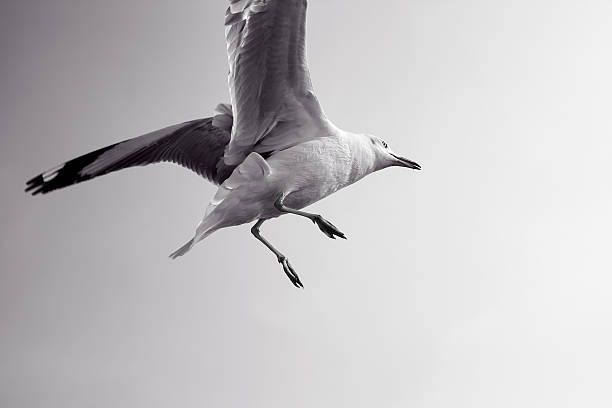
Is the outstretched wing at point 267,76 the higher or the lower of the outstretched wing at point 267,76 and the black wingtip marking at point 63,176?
the higher

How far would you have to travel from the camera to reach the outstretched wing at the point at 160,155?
3068 mm

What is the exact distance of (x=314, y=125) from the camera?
2.98 m

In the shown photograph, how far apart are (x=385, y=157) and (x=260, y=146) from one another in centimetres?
56

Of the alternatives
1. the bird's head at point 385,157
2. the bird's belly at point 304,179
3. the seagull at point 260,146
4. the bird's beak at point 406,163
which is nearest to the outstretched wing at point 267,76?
the seagull at point 260,146

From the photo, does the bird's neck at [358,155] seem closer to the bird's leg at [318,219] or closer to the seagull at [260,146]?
the seagull at [260,146]

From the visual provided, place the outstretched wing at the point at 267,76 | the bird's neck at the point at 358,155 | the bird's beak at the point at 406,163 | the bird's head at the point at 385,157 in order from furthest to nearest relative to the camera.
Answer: the bird's beak at the point at 406,163
the bird's head at the point at 385,157
the bird's neck at the point at 358,155
the outstretched wing at the point at 267,76

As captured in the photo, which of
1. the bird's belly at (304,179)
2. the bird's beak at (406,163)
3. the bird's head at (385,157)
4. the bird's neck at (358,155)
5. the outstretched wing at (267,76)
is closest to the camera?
the outstretched wing at (267,76)

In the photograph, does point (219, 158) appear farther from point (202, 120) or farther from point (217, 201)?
point (217, 201)

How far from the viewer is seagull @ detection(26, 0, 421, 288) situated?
2670mm

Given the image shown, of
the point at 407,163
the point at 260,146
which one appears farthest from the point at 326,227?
the point at 407,163

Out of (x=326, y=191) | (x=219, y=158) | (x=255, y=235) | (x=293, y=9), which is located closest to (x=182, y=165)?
(x=219, y=158)

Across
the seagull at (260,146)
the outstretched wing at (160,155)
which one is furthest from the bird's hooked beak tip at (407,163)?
the outstretched wing at (160,155)

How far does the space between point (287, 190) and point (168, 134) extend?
0.59m

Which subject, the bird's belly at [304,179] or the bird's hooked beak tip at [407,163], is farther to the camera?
the bird's hooked beak tip at [407,163]
